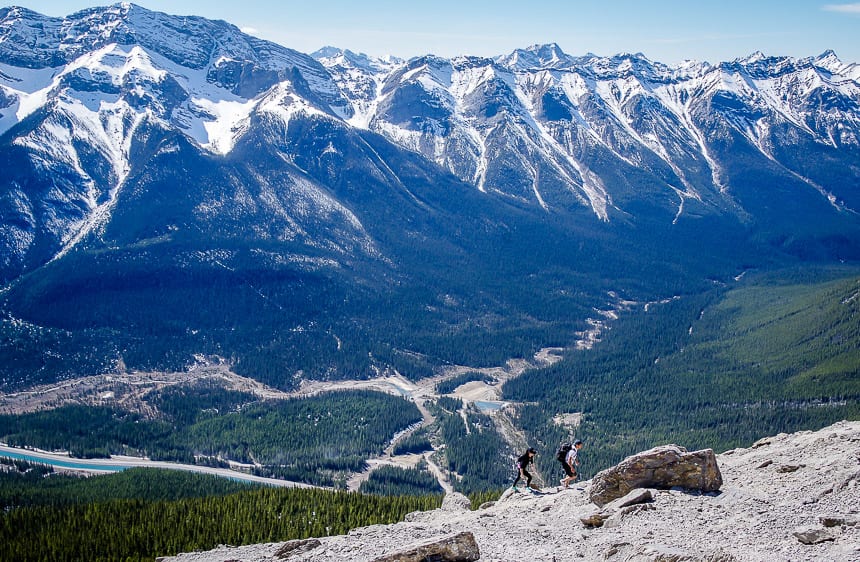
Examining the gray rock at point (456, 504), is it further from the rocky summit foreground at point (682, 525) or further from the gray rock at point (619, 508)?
the gray rock at point (619, 508)

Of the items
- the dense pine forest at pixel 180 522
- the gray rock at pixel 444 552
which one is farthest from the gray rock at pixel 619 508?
the dense pine forest at pixel 180 522

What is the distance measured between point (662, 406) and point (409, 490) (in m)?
72.9

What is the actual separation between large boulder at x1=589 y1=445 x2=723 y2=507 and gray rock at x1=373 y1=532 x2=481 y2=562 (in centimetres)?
1127

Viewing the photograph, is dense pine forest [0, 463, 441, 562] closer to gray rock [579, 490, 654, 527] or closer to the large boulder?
the large boulder

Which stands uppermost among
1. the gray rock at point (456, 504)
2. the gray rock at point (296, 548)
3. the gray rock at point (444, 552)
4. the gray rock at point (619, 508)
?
the gray rock at point (619, 508)

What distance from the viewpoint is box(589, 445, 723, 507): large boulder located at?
48500 millimetres

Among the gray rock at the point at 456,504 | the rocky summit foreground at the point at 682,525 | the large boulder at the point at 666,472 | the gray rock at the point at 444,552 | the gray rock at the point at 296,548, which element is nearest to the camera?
the rocky summit foreground at the point at 682,525

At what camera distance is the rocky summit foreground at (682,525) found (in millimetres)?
38719

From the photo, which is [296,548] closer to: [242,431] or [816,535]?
[816,535]

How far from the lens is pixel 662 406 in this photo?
7052 inches

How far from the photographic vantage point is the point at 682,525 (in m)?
42.9

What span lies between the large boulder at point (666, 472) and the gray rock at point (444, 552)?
37.0ft

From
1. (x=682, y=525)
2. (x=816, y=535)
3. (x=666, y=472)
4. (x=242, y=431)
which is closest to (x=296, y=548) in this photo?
(x=666, y=472)

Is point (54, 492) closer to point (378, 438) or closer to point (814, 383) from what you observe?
point (378, 438)
